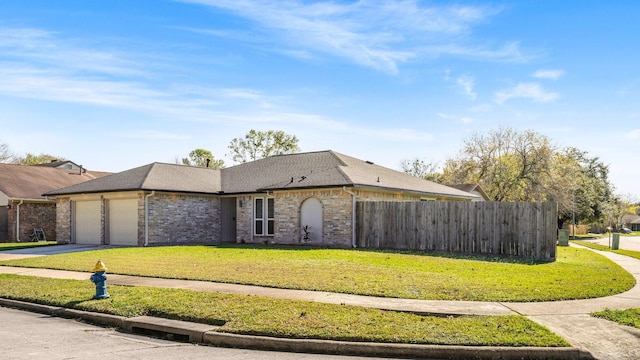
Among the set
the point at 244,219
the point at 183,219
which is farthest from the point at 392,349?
the point at 183,219

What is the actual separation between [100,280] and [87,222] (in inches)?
731

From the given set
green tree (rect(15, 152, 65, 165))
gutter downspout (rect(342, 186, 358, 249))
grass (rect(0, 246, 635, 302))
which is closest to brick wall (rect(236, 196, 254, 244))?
grass (rect(0, 246, 635, 302))

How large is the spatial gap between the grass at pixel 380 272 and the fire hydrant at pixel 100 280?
8.97ft

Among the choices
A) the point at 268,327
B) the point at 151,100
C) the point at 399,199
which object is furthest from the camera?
the point at 399,199

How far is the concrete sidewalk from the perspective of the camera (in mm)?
7188

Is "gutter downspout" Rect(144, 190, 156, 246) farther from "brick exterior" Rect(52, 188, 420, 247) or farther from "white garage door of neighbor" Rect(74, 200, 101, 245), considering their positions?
"white garage door of neighbor" Rect(74, 200, 101, 245)

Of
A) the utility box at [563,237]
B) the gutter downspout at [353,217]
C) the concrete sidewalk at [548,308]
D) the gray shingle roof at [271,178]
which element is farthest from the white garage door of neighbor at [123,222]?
the utility box at [563,237]

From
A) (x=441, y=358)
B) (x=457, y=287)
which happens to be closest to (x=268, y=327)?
(x=441, y=358)

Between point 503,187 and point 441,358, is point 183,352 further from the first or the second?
point 503,187

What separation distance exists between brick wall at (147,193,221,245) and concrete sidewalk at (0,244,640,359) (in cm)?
1273

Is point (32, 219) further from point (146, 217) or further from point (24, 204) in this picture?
point (146, 217)

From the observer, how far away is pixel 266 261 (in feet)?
55.2

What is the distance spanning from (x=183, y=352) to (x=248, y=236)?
19.7 m

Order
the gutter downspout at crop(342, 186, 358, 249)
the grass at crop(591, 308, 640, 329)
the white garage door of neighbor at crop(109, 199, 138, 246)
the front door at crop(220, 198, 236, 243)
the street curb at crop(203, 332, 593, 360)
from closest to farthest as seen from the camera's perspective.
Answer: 1. the street curb at crop(203, 332, 593, 360)
2. the grass at crop(591, 308, 640, 329)
3. the gutter downspout at crop(342, 186, 358, 249)
4. the white garage door of neighbor at crop(109, 199, 138, 246)
5. the front door at crop(220, 198, 236, 243)
